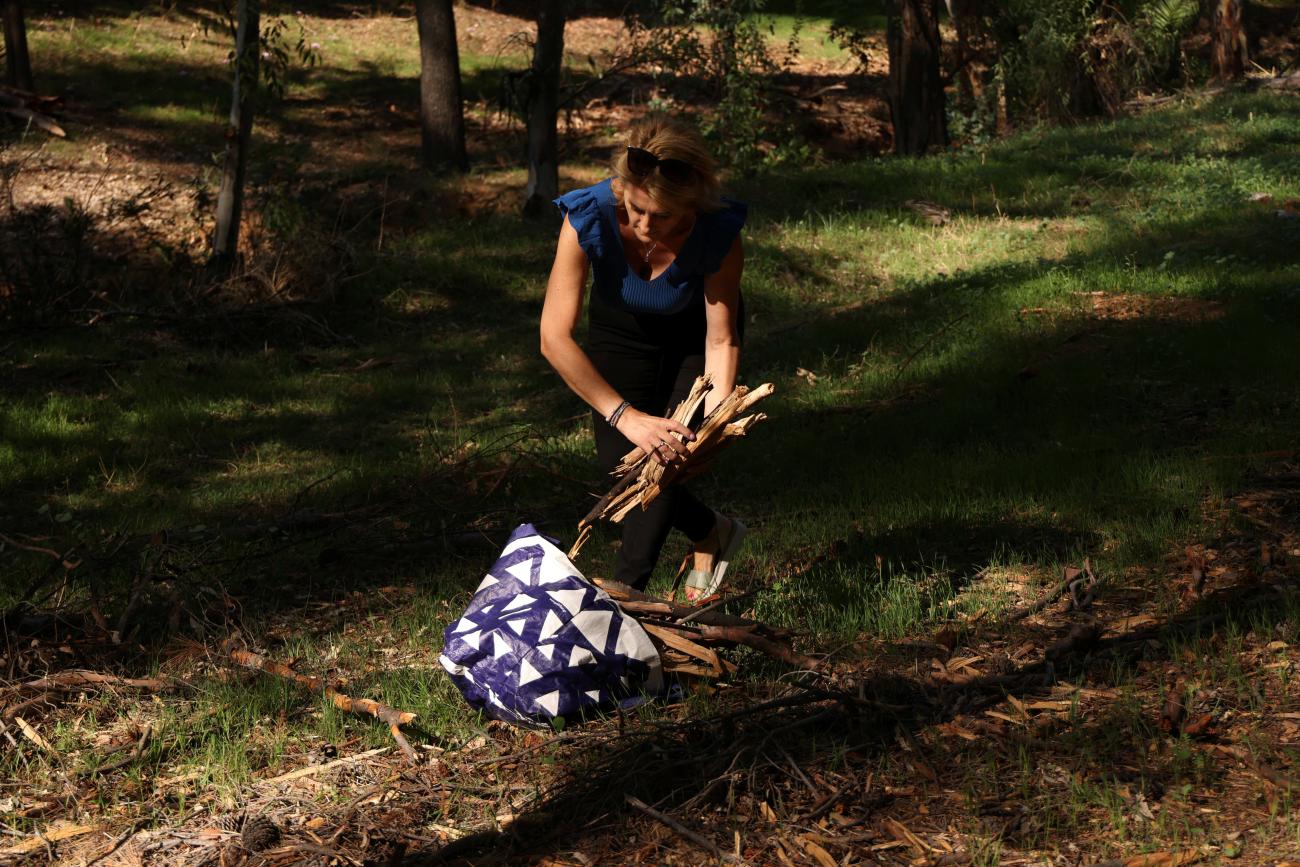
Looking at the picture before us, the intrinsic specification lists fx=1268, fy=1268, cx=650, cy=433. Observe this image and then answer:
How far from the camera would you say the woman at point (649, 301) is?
15.1ft

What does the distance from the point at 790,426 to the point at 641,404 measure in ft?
12.0

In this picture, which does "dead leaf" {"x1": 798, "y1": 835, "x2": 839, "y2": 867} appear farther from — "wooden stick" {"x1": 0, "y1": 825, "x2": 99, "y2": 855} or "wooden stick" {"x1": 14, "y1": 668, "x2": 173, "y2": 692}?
"wooden stick" {"x1": 14, "y1": 668, "x2": 173, "y2": 692}

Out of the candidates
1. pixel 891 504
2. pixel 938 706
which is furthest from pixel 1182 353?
pixel 938 706

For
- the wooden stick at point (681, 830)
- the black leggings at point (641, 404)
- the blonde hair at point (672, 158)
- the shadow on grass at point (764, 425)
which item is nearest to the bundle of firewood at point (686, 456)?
the black leggings at point (641, 404)

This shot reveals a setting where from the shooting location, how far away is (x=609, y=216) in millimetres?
4781

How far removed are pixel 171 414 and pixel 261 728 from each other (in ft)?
19.4

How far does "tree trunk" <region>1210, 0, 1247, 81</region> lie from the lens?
80.3ft

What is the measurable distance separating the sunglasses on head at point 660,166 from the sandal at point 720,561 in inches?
65.6

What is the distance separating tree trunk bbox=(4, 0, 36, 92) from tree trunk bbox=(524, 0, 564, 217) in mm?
9298

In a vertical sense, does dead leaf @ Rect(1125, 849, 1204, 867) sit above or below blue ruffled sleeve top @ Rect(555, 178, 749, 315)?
below

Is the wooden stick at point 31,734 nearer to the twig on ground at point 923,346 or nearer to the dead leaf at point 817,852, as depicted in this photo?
the dead leaf at point 817,852

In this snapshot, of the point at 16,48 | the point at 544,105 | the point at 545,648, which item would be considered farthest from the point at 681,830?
the point at 16,48

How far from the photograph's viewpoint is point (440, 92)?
19469mm

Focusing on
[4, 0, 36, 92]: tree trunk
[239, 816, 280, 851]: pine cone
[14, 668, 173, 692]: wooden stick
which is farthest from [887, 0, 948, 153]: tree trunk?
[239, 816, 280, 851]: pine cone
